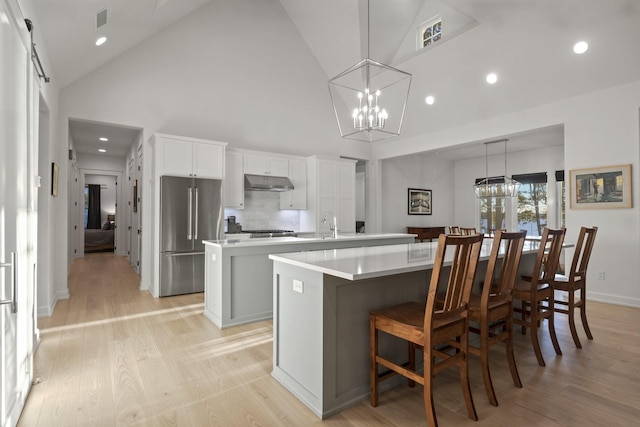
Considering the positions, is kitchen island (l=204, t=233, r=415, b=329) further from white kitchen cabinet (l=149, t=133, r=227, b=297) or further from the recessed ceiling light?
the recessed ceiling light

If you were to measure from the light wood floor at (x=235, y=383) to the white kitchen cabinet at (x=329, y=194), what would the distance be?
3511 millimetres

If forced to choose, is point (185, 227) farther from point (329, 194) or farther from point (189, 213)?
point (329, 194)

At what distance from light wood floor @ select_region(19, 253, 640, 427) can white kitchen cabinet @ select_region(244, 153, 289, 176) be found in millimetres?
3135

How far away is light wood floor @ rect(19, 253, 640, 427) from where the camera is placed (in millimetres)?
1909

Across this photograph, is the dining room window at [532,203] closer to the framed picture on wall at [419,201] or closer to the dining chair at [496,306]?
the framed picture on wall at [419,201]

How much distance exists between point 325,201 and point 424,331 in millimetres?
5108

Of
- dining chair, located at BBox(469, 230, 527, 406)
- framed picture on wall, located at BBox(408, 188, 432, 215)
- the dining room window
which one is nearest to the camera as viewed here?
dining chair, located at BBox(469, 230, 527, 406)

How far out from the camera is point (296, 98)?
22.4 feet

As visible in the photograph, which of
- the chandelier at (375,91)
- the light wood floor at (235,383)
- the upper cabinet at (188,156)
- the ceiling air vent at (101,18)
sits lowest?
the light wood floor at (235,383)

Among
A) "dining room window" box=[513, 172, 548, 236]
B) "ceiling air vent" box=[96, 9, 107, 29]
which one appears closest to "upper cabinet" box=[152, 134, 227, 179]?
"ceiling air vent" box=[96, 9, 107, 29]

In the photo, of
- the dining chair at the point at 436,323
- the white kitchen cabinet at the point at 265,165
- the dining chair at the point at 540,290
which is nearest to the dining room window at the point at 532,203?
the white kitchen cabinet at the point at 265,165

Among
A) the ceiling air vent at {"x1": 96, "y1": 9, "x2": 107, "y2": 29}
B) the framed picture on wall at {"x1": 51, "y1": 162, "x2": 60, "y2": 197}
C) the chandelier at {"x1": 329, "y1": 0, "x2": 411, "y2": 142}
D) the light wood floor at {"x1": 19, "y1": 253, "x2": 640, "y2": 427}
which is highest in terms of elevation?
the chandelier at {"x1": 329, "y1": 0, "x2": 411, "y2": 142}

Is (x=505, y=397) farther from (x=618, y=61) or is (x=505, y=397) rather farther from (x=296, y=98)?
(x=296, y=98)

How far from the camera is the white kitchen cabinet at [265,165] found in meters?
6.01
